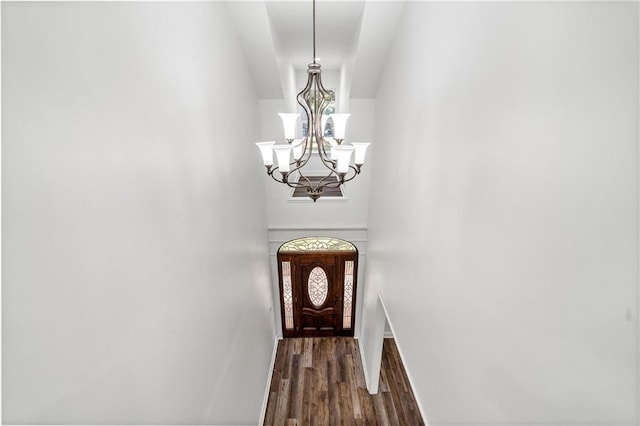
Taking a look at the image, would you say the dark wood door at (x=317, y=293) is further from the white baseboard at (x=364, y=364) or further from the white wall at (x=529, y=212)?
the white wall at (x=529, y=212)

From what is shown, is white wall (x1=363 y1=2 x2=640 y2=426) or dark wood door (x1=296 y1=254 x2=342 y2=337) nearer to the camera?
white wall (x1=363 y1=2 x2=640 y2=426)

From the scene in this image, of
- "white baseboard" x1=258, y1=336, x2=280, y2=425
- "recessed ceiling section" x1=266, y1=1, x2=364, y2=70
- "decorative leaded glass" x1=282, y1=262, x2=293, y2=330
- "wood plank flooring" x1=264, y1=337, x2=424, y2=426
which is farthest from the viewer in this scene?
"decorative leaded glass" x1=282, y1=262, x2=293, y2=330

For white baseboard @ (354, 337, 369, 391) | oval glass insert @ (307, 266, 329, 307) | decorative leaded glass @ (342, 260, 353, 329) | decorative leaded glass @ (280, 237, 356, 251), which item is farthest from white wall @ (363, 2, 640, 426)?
oval glass insert @ (307, 266, 329, 307)

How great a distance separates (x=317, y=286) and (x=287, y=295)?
563mm

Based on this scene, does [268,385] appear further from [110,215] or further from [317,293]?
[110,215]

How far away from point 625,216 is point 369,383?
4.43 metres

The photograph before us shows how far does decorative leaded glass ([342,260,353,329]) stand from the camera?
18.4 feet

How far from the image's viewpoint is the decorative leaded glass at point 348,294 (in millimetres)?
5602

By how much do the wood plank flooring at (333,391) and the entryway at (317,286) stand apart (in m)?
0.40

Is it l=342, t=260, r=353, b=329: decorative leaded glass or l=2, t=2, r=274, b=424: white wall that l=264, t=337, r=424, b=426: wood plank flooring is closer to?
l=342, t=260, r=353, b=329: decorative leaded glass

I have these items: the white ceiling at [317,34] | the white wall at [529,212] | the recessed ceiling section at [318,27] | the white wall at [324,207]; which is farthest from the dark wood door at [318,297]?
the white wall at [529,212]

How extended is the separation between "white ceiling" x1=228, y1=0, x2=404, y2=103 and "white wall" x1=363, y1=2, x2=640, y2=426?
89cm

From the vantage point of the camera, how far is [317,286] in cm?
577

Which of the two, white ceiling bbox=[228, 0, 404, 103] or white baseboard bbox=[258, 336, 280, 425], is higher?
white ceiling bbox=[228, 0, 404, 103]
